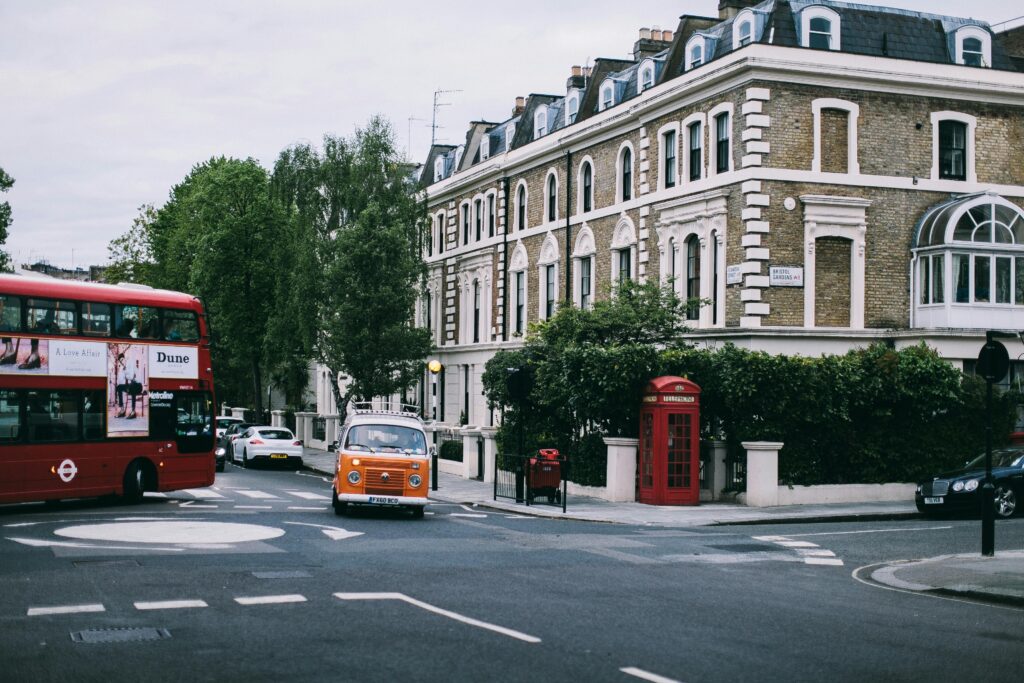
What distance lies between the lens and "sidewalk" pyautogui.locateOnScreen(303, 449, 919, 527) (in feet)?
79.3

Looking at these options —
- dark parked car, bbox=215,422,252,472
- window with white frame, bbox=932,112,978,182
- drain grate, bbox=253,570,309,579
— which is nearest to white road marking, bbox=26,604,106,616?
drain grate, bbox=253,570,309,579

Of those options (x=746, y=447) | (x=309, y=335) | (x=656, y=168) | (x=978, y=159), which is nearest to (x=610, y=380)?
(x=746, y=447)

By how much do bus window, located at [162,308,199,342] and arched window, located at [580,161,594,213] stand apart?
761 inches

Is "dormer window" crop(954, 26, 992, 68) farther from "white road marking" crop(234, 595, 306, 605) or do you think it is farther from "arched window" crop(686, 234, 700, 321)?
A: "white road marking" crop(234, 595, 306, 605)

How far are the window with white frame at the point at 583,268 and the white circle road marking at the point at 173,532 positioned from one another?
74.9 ft

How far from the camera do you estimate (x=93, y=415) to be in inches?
951

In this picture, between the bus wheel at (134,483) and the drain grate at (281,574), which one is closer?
the drain grate at (281,574)

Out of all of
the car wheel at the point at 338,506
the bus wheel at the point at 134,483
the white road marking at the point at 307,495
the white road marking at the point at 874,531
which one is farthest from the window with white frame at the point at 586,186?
the white road marking at the point at 874,531

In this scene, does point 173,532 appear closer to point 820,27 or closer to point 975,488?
point 975,488

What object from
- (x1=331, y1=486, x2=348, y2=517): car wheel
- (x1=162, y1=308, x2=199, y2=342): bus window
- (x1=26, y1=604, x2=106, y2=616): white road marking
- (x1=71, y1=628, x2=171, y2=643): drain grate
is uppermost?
(x1=162, y1=308, x2=199, y2=342): bus window

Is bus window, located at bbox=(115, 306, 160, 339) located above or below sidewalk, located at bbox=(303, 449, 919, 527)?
above

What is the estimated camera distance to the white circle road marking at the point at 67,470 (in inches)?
921

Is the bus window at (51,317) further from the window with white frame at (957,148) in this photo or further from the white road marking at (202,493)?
the window with white frame at (957,148)

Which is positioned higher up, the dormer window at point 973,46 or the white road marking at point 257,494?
the dormer window at point 973,46
